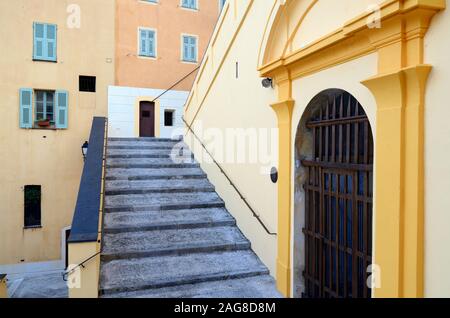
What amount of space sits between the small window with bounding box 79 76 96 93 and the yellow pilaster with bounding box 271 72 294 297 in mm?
9870

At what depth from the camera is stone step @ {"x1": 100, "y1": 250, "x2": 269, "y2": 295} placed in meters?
4.16

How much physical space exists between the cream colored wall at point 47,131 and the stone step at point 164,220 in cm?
768

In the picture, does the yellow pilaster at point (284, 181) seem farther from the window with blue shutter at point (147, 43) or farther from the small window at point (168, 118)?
the window with blue shutter at point (147, 43)

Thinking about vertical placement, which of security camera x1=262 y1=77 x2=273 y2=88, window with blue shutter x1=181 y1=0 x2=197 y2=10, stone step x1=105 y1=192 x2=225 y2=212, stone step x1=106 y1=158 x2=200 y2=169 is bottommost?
stone step x1=105 y1=192 x2=225 y2=212

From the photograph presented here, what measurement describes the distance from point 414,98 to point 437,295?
144 cm

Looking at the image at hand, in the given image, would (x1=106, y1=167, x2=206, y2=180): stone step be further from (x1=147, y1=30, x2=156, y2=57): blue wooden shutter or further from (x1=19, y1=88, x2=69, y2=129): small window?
(x1=147, y1=30, x2=156, y2=57): blue wooden shutter

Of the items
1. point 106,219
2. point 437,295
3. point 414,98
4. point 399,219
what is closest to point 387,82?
point 414,98

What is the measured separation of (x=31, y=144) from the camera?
11.8m

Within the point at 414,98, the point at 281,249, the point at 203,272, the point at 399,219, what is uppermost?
the point at 414,98

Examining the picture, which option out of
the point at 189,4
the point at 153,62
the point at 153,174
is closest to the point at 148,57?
the point at 153,62

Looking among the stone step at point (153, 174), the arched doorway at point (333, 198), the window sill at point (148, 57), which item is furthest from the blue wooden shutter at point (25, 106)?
the arched doorway at point (333, 198)

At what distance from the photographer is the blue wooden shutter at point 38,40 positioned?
38.6 feet

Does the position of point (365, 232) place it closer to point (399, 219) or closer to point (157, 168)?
point (399, 219)

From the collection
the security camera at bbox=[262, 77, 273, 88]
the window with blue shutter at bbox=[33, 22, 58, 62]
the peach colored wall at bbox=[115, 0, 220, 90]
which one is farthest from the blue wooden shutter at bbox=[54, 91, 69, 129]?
the security camera at bbox=[262, 77, 273, 88]
